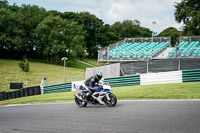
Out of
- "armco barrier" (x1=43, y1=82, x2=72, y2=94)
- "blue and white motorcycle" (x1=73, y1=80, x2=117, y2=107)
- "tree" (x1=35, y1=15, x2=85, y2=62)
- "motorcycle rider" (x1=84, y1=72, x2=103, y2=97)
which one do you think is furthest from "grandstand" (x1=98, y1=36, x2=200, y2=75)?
"tree" (x1=35, y1=15, x2=85, y2=62)

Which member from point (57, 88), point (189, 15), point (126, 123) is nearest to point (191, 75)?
point (126, 123)

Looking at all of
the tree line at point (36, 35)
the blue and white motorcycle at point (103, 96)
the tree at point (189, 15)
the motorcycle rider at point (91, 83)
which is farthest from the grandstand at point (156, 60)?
the tree line at point (36, 35)

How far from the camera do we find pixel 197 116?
6.54 metres

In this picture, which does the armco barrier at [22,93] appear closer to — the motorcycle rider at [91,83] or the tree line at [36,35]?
the motorcycle rider at [91,83]

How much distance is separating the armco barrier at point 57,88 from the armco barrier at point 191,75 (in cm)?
1083

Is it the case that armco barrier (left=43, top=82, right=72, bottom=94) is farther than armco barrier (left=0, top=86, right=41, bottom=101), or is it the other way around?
armco barrier (left=0, top=86, right=41, bottom=101)

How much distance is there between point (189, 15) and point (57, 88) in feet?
99.5

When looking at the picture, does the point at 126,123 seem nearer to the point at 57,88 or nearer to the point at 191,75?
the point at 191,75

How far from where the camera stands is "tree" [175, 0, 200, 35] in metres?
40.1

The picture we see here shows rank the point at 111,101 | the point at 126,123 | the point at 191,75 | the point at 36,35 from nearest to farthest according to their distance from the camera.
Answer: the point at 126,123 < the point at 111,101 < the point at 191,75 < the point at 36,35

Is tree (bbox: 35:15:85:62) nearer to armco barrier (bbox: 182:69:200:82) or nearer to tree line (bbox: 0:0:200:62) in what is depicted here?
tree line (bbox: 0:0:200:62)

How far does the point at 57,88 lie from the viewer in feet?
76.3

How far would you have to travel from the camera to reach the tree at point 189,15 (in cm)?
4006

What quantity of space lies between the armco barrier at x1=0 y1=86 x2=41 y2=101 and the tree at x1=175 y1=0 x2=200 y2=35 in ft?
97.2
